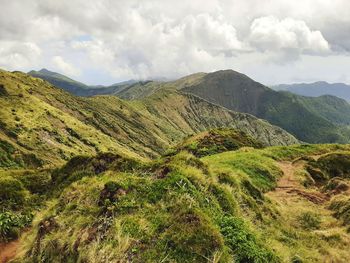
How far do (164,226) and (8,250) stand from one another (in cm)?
1087

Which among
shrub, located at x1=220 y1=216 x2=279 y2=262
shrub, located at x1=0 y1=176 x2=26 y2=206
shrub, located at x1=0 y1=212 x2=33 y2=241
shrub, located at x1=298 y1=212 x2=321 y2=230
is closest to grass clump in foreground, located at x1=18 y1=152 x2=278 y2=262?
shrub, located at x1=220 y1=216 x2=279 y2=262

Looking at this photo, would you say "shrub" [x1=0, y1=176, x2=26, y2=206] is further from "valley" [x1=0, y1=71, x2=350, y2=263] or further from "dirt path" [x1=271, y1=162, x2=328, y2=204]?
"dirt path" [x1=271, y1=162, x2=328, y2=204]

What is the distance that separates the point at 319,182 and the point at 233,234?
2916cm

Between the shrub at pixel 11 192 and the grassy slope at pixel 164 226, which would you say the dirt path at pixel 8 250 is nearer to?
the grassy slope at pixel 164 226

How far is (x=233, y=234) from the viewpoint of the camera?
46.5 ft

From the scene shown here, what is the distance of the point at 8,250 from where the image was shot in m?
19.6

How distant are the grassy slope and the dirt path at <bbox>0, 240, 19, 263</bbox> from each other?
5.59ft

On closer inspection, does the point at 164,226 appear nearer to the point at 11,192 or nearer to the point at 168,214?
the point at 168,214

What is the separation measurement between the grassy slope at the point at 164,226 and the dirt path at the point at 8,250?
170 cm

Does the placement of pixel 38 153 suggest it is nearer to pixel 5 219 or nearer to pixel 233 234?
pixel 5 219

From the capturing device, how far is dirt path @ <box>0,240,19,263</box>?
706 inches

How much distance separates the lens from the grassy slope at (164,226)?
1232 centimetres

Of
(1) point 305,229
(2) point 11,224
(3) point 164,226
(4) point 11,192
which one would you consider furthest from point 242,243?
(4) point 11,192

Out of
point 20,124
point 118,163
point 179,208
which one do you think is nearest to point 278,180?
point 118,163
